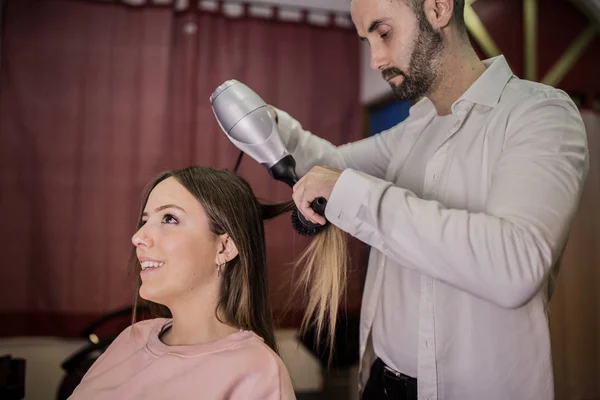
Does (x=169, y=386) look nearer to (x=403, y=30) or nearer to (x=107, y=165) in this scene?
(x=403, y=30)

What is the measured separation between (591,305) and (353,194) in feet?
6.15

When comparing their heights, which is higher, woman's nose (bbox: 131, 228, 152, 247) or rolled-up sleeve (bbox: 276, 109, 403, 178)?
rolled-up sleeve (bbox: 276, 109, 403, 178)

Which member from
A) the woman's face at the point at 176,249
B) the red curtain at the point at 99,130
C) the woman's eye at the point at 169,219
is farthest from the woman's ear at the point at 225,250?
the red curtain at the point at 99,130

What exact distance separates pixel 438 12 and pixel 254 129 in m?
0.50

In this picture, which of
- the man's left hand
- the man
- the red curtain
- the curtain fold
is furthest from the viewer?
the red curtain

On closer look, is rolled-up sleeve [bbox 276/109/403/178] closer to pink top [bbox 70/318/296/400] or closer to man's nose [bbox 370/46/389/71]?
man's nose [bbox 370/46/389/71]

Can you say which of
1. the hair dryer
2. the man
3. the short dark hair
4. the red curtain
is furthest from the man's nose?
the red curtain

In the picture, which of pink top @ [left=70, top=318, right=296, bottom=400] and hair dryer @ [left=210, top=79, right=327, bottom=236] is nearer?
pink top @ [left=70, top=318, right=296, bottom=400]

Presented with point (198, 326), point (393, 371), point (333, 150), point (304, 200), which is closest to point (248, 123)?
point (304, 200)

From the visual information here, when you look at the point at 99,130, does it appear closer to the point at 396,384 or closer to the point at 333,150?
the point at 333,150

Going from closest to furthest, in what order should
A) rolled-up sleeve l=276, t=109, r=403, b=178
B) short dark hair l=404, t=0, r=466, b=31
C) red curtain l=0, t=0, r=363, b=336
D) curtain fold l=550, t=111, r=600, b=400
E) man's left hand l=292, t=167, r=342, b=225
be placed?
man's left hand l=292, t=167, r=342, b=225 < short dark hair l=404, t=0, r=466, b=31 < rolled-up sleeve l=276, t=109, r=403, b=178 < curtain fold l=550, t=111, r=600, b=400 < red curtain l=0, t=0, r=363, b=336

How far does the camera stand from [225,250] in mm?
1370

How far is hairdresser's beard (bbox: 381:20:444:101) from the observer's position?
1.27 metres

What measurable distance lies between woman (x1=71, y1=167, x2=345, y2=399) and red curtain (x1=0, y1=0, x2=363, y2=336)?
1107 mm
